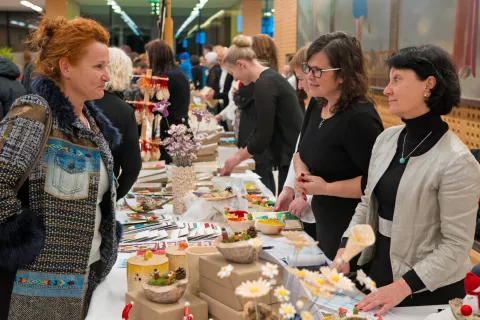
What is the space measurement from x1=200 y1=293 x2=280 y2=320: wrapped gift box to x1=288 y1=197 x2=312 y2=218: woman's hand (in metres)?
1.19

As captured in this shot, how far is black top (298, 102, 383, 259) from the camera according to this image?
2584 millimetres

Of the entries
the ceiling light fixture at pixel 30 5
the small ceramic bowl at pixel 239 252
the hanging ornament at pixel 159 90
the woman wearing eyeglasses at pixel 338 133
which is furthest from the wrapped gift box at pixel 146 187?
the ceiling light fixture at pixel 30 5

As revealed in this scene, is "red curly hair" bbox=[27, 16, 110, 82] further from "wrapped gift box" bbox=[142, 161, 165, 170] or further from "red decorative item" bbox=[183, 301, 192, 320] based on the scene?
"wrapped gift box" bbox=[142, 161, 165, 170]

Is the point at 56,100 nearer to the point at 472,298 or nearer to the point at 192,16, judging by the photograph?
the point at 472,298

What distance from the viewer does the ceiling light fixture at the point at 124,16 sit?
905 inches

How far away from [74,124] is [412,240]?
1.19 meters

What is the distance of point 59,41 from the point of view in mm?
2133

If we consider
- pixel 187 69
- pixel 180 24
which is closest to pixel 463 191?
pixel 187 69

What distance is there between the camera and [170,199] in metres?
3.84

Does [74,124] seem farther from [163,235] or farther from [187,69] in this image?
[187,69]

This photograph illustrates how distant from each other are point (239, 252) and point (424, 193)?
0.61 metres

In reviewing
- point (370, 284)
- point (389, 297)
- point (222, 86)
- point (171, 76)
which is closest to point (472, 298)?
point (389, 297)

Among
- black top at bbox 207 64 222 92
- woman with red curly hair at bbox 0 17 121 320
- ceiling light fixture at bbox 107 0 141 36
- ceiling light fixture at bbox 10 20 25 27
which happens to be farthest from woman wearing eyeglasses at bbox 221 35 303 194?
ceiling light fixture at bbox 10 20 25 27

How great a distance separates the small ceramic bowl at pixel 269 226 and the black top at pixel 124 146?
65cm
